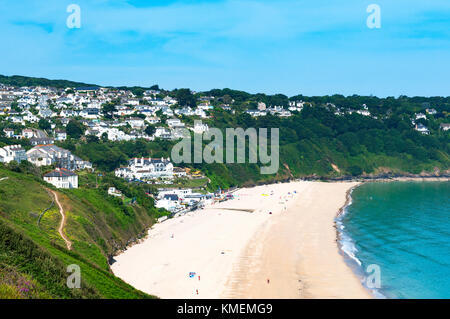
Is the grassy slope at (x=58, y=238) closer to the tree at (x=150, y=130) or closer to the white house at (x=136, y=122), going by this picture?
the tree at (x=150, y=130)

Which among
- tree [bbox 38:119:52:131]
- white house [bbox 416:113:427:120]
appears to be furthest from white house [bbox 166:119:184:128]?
white house [bbox 416:113:427:120]

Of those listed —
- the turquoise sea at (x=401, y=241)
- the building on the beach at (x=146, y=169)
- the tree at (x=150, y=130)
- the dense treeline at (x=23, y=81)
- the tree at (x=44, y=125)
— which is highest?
the dense treeline at (x=23, y=81)

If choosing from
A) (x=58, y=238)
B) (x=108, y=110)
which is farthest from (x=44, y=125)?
(x=58, y=238)

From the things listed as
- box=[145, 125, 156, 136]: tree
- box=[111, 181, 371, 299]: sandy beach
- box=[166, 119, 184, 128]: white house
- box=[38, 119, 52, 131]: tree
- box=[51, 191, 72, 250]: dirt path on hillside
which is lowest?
box=[111, 181, 371, 299]: sandy beach

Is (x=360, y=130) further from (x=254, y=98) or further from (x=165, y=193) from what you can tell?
(x=165, y=193)

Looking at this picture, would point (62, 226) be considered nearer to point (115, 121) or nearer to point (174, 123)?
point (115, 121)

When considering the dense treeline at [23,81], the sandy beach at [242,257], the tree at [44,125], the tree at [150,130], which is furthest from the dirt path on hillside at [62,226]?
the dense treeline at [23,81]

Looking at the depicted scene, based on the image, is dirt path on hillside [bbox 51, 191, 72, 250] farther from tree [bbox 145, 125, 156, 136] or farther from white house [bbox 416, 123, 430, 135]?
white house [bbox 416, 123, 430, 135]
